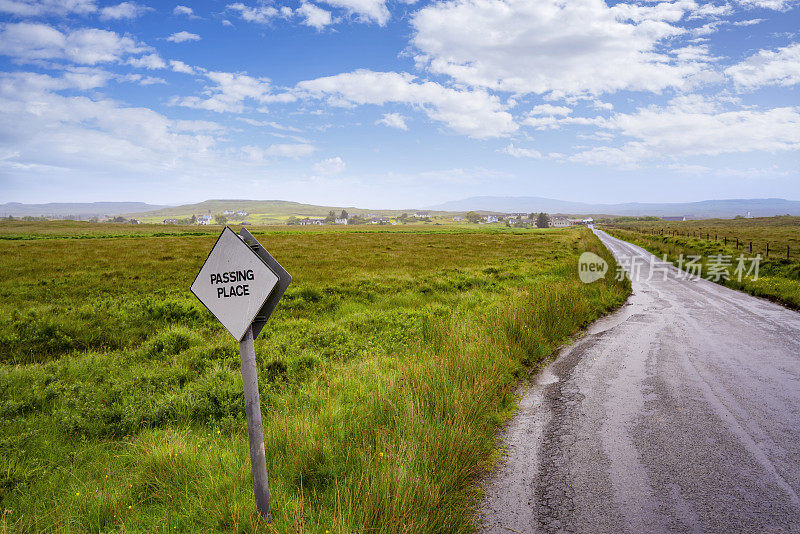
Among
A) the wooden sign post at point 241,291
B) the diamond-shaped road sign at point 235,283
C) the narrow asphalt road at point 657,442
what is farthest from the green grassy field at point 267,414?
the diamond-shaped road sign at point 235,283

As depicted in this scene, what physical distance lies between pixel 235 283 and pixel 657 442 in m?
5.28

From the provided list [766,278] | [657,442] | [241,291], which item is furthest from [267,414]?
[766,278]

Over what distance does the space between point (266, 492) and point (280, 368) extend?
4998mm

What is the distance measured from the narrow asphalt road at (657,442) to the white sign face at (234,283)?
114 inches

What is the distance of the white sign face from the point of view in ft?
8.73

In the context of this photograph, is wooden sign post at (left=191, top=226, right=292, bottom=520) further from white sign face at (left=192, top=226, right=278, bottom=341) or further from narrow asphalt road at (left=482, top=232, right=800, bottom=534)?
narrow asphalt road at (left=482, top=232, right=800, bottom=534)

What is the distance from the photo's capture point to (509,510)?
3748 millimetres

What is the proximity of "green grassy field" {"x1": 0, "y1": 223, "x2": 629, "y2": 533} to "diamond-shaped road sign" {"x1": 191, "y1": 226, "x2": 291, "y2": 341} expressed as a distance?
144 centimetres

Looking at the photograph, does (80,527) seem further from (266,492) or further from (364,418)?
(364,418)

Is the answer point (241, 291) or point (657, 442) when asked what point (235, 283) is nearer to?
point (241, 291)


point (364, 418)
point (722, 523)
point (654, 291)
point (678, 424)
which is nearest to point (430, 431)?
point (364, 418)

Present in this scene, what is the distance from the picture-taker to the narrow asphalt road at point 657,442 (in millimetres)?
3621

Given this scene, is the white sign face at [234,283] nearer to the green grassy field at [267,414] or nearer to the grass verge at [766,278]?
the green grassy field at [267,414]

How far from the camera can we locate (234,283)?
2709 mm
